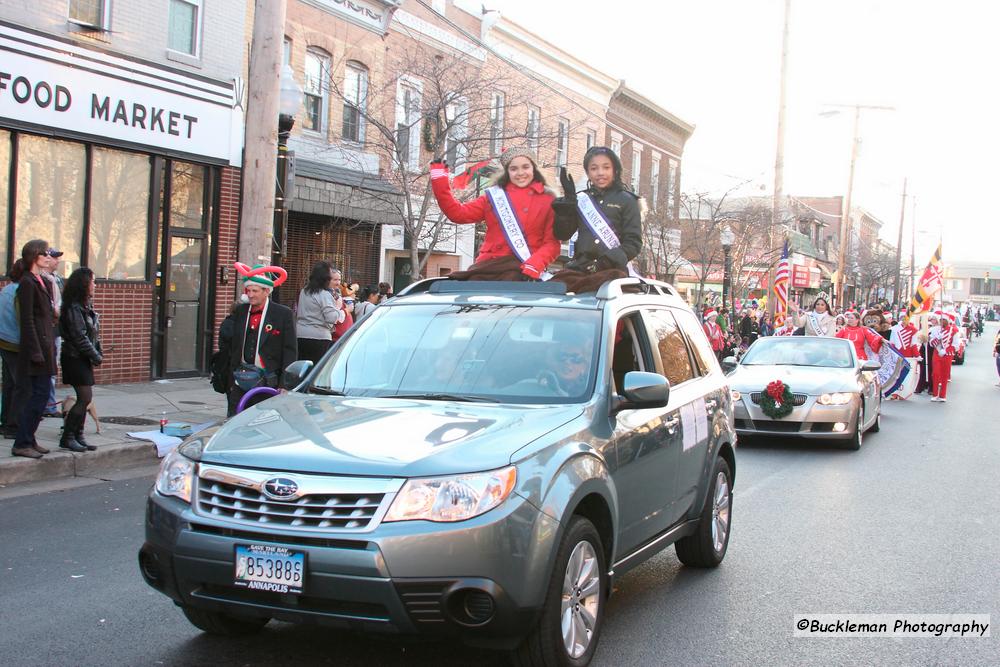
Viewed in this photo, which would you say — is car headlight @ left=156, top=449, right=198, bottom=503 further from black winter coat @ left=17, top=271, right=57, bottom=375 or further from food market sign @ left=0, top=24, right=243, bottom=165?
A: food market sign @ left=0, top=24, right=243, bottom=165

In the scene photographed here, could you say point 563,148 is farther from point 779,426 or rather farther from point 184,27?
point 779,426

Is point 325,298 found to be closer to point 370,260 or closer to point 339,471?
point 339,471

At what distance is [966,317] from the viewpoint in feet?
229

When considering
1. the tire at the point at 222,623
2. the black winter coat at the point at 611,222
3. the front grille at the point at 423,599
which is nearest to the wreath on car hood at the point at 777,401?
the black winter coat at the point at 611,222

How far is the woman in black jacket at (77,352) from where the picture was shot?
9.15 metres

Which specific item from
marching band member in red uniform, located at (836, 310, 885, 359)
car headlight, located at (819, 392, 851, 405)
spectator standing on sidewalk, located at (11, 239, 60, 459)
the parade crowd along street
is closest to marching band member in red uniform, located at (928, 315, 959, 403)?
marching band member in red uniform, located at (836, 310, 885, 359)

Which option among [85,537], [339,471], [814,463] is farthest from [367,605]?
[814,463]

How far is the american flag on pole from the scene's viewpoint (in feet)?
89.9

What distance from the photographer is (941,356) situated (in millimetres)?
21891

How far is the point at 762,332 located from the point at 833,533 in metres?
26.2

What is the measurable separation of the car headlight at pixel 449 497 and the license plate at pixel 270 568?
1.30ft

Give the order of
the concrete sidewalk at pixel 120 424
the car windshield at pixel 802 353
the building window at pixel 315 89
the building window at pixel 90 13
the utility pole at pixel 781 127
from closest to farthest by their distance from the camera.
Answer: the concrete sidewalk at pixel 120 424 → the building window at pixel 90 13 → the car windshield at pixel 802 353 → the building window at pixel 315 89 → the utility pole at pixel 781 127

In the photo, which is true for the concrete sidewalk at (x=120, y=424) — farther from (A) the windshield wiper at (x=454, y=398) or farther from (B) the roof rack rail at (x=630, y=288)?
(B) the roof rack rail at (x=630, y=288)

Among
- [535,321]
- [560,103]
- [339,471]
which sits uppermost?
[560,103]
